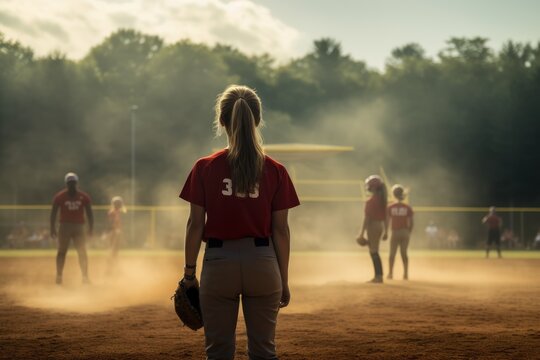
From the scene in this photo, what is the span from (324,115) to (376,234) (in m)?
46.8

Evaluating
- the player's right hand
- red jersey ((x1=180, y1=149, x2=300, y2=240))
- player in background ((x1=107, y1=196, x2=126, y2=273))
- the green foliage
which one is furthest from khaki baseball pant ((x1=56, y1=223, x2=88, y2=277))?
the green foliage

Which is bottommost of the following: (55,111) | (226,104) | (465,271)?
(465,271)

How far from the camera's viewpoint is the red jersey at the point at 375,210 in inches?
641

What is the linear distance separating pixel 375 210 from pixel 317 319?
5.93 m

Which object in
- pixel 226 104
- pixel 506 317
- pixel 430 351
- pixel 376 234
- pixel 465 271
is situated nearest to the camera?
pixel 226 104

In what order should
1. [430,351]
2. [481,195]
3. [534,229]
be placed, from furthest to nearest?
[481,195] → [534,229] → [430,351]

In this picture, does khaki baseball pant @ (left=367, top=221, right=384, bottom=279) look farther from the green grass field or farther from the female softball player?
the green grass field

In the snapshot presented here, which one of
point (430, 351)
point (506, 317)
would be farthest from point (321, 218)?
point (430, 351)

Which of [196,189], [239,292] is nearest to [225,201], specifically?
[196,189]

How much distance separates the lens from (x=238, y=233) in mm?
4695

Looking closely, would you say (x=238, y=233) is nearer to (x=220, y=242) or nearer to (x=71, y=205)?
(x=220, y=242)

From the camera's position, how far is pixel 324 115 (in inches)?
2468

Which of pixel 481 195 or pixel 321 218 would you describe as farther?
pixel 481 195

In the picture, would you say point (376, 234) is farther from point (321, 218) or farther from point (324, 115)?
point (324, 115)
